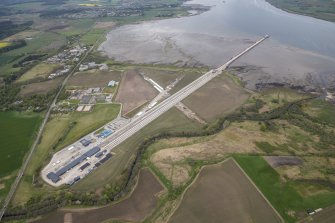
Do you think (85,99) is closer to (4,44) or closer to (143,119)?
(143,119)

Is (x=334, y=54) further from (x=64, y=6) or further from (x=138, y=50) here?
(x=64, y=6)

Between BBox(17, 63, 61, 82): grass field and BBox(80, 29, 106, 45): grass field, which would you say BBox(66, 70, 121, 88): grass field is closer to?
BBox(17, 63, 61, 82): grass field

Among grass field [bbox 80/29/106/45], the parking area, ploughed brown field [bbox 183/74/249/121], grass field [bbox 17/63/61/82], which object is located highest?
grass field [bbox 80/29/106/45]

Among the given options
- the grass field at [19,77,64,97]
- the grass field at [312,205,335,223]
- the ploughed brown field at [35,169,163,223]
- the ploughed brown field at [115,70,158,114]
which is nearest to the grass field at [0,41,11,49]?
the grass field at [19,77,64,97]

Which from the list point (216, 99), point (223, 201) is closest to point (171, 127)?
point (216, 99)

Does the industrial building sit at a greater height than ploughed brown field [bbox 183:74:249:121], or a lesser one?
lesser

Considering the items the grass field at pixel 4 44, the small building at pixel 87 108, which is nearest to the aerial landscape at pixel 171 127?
the small building at pixel 87 108
